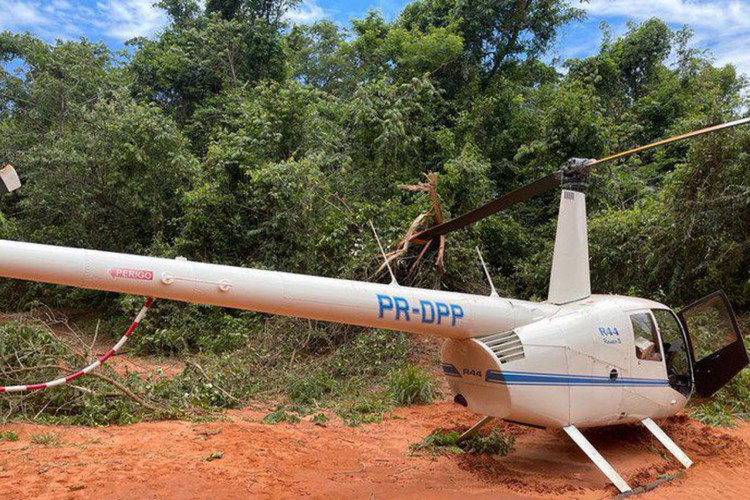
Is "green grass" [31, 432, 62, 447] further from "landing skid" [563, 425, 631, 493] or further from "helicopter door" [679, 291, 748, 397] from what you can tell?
"helicopter door" [679, 291, 748, 397]

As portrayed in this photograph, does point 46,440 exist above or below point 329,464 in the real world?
above

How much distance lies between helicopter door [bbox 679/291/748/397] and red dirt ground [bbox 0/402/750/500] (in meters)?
0.74

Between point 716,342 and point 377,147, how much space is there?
9684 millimetres

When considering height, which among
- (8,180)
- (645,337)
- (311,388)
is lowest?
(311,388)

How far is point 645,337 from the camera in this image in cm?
656

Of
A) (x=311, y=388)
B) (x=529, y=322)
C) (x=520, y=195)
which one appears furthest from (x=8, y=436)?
(x=520, y=195)

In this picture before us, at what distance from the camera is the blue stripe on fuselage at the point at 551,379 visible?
217 inches

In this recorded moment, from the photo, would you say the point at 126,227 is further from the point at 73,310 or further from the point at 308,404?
the point at 308,404

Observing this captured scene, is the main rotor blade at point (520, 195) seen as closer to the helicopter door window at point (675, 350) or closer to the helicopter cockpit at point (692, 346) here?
the helicopter cockpit at point (692, 346)

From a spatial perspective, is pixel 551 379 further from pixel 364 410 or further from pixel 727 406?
pixel 727 406

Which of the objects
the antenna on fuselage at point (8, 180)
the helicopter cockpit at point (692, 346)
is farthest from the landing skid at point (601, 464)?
the antenna on fuselage at point (8, 180)

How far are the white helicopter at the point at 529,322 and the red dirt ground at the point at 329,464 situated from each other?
0.53 metres

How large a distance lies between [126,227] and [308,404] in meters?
8.69

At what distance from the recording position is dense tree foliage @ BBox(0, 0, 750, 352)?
12133mm
